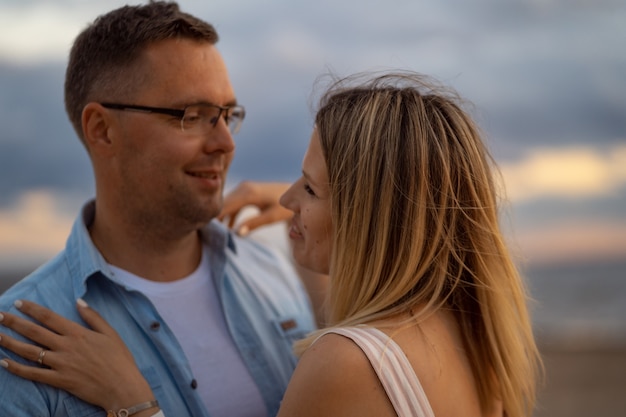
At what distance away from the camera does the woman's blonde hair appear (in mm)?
2252

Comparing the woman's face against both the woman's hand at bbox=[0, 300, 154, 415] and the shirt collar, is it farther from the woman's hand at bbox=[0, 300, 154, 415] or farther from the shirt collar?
the shirt collar

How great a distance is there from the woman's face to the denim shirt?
2.35 ft

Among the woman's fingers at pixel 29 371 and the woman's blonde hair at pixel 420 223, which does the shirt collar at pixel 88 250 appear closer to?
the woman's fingers at pixel 29 371

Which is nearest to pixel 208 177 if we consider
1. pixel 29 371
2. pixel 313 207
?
pixel 313 207

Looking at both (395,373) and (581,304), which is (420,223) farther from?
(581,304)

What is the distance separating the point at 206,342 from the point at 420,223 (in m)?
1.26

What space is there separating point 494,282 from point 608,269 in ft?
80.9

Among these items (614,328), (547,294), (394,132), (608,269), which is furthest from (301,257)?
(608,269)

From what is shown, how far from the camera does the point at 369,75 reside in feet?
8.40

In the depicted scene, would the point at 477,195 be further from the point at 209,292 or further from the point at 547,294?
the point at 547,294

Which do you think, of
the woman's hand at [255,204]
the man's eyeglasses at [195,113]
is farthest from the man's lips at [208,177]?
the woman's hand at [255,204]

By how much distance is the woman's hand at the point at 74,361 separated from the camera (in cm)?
253

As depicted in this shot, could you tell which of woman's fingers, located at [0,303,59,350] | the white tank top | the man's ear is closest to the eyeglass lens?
the man's ear

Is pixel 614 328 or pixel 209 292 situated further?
pixel 614 328
